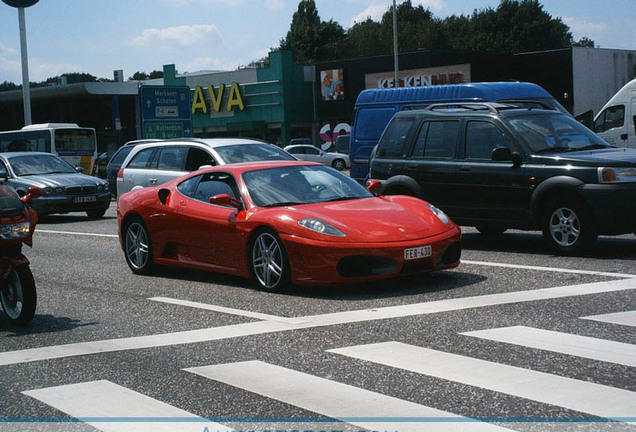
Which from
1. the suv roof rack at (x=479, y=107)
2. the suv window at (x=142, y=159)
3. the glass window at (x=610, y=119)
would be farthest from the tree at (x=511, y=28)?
the suv roof rack at (x=479, y=107)

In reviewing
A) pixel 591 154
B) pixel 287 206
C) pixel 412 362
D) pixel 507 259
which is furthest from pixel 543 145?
pixel 412 362

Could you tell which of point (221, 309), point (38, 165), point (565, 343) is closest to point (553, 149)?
point (221, 309)

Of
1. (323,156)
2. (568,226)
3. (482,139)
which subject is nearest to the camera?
(568,226)

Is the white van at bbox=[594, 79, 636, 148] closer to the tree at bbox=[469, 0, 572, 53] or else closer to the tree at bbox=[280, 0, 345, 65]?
the tree at bbox=[469, 0, 572, 53]

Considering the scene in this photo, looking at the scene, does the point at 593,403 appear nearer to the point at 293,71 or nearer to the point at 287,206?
the point at 287,206

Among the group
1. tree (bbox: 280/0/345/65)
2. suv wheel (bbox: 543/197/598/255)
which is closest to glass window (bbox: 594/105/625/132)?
suv wheel (bbox: 543/197/598/255)

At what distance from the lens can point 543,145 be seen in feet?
38.5

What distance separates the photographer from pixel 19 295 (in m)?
7.85

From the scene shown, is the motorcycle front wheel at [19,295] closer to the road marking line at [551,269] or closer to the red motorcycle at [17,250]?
the red motorcycle at [17,250]

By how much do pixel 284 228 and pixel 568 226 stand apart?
3.87 metres

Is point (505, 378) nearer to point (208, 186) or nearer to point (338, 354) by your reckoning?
point (338, 354)

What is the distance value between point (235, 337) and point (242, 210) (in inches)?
105

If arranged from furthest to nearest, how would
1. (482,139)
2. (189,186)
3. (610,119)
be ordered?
(610,119) < (482,139) < (189,186)

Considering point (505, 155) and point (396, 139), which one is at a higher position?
point (396, 139)
